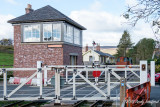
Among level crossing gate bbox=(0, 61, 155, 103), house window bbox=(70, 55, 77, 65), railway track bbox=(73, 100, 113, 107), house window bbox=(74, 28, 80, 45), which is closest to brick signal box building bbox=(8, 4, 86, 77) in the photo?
house window bbox=(70, 55, 77, 65)

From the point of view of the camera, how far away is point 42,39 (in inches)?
893

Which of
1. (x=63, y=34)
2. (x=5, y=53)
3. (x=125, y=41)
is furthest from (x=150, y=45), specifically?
(x=63, y=34)

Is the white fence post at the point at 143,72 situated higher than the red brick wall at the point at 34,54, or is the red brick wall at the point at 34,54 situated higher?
the red brick wall at the point at 34,54

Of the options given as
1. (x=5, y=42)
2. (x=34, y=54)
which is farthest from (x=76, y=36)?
(x=5, y=42)

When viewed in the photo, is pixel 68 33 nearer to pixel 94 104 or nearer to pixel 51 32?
pixel 51 32

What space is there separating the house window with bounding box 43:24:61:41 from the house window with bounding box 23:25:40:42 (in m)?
0.74

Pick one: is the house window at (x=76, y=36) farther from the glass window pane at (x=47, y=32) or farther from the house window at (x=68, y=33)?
the glass window pane at (x=47, y=32)

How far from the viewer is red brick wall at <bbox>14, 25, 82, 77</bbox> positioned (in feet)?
73.2

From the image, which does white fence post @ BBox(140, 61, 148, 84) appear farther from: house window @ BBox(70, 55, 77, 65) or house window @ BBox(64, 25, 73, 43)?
house window @ BBox(70, 55, 77, 65)

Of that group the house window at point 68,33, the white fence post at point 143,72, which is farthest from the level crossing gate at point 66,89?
the house window at point 68,33

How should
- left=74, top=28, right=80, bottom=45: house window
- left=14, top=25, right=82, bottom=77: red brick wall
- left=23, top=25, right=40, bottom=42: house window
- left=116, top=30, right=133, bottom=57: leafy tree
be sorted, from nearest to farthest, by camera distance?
1. left=14, top=25, right=82, bottom=77: red brick wall
2. left=23, top=25, right=40, bottom=42: house window
3. left=74, top=28, right=80, bottom=45: house window
4. left=116, top=30, right=133, bottom=57: leafy tree

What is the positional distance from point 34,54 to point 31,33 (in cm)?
202

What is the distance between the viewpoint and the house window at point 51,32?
22.2 metres

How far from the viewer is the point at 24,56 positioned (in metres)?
23.2
